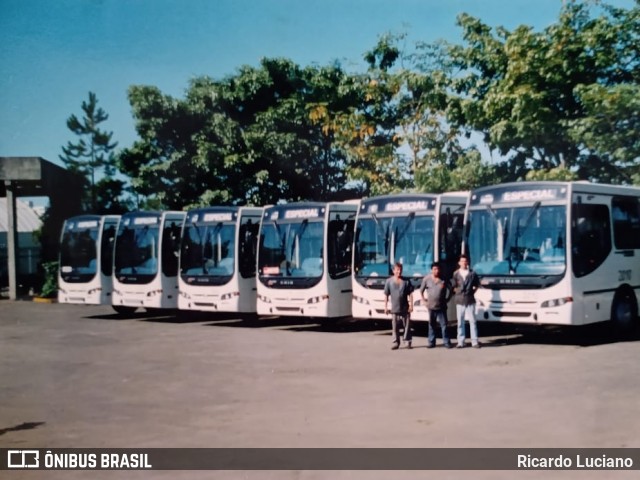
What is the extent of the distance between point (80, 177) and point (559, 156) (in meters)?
24.8

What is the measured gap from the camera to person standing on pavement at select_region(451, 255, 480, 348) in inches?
527

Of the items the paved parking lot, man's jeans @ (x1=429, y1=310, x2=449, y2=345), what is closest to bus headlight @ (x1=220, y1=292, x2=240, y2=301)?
the paved parking lot

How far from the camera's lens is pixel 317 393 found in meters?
9.41

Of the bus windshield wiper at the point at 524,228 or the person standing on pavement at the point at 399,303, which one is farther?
A: the person standing on pavement at the point at 399,303

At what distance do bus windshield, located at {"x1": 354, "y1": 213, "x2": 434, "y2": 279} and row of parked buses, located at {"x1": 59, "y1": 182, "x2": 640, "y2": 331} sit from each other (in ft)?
0.08

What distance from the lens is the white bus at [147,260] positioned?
19859 millimetres

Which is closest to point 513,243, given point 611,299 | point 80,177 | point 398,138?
point 611,299

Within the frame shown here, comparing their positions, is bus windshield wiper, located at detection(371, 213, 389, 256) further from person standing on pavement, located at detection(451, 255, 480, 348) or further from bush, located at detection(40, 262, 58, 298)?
bush, located at detection(40, 262, 58, 298)

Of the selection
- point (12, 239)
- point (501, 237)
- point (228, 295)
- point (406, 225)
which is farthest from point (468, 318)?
point (12, 239)

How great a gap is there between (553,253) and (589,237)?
832mm

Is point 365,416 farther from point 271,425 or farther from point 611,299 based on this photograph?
point 611,299

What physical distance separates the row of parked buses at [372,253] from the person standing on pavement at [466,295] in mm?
501

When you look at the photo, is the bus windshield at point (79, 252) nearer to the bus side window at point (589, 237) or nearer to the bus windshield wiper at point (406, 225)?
the bus windshield wiper at point (406, 225)

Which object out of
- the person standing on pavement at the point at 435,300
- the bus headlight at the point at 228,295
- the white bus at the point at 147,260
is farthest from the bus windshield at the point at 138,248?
the person standing on pavement at the point at 435,300
